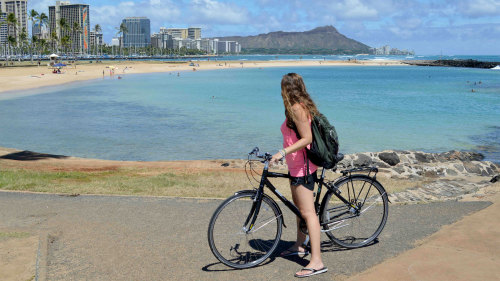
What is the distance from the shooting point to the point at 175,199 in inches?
309

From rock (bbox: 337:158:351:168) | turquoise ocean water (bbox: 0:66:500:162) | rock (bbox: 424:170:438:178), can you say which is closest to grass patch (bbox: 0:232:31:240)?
rock (bbox: 424:170:438:178)

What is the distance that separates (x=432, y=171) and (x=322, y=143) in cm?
1101

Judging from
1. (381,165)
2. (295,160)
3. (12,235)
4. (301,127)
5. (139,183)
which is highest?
(301,127)

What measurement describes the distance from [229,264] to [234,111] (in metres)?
31.2

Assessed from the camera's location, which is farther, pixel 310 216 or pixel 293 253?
pixel 293 253

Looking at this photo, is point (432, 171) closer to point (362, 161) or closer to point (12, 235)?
point (362, 161)

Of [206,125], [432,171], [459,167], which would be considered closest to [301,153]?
[432,171]

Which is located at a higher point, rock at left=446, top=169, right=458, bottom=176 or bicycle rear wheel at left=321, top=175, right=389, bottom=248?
bicycle rear wheel at left=321, top=175, right=389, bottom=248

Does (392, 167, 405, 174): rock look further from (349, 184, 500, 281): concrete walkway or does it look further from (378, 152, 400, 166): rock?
(349, 184, 500, 281): concrete walkway

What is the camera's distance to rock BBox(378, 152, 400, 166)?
16656 millimetres

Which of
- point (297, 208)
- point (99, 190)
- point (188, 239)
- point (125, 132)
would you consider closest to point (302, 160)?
point (297, 208)

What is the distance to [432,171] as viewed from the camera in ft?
48.1

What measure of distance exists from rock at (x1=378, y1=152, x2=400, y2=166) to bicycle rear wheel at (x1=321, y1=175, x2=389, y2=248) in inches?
444

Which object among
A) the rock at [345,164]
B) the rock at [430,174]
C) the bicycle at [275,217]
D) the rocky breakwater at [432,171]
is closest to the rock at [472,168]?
the rocky breakwater at [432,171]
